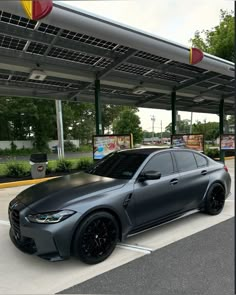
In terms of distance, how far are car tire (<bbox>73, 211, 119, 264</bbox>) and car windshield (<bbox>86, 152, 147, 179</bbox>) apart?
0.88 metres

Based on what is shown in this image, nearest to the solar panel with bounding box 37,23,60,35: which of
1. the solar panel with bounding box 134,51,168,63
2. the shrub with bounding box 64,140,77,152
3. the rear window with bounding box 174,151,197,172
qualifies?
the solar panel with bounding box 134,51,168,63

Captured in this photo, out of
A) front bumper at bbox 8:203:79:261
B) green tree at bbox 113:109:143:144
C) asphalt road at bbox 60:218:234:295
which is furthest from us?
green tree at bbox 113:109:143:144

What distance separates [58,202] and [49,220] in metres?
0.27

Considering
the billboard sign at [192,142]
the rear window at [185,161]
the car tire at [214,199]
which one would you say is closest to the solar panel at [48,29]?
the rear window at [185,161]

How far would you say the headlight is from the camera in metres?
3.52

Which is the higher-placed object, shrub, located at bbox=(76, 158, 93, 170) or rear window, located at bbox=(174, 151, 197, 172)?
rear window, located at bbox=(174, 151, 197, 172)

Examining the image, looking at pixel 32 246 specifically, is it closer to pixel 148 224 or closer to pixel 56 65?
pixel 148 224

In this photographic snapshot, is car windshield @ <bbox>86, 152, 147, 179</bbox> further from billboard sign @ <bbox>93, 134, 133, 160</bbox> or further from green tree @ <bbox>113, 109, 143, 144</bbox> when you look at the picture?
green tree @ <bbox>113, 109, 143, 144</bbox>

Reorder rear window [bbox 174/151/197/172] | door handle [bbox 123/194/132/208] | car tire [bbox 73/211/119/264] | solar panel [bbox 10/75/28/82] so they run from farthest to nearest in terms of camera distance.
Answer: solar panel [bbox 10/75/28/82]
rear window [bbox 174/151/197/172]
door handle [bbox 123/194/132/208]
car tire [bbox 73/211/119/264]

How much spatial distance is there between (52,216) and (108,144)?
264 inches

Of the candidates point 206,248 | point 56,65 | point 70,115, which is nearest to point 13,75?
point 56,65

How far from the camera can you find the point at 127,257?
3.96 meters

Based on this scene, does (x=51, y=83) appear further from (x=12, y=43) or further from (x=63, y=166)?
(x=12, y=43)

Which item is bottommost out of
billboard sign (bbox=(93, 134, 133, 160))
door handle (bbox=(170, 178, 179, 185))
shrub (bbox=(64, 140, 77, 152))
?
shrub (bbox=(64, 140, 77, 152))
